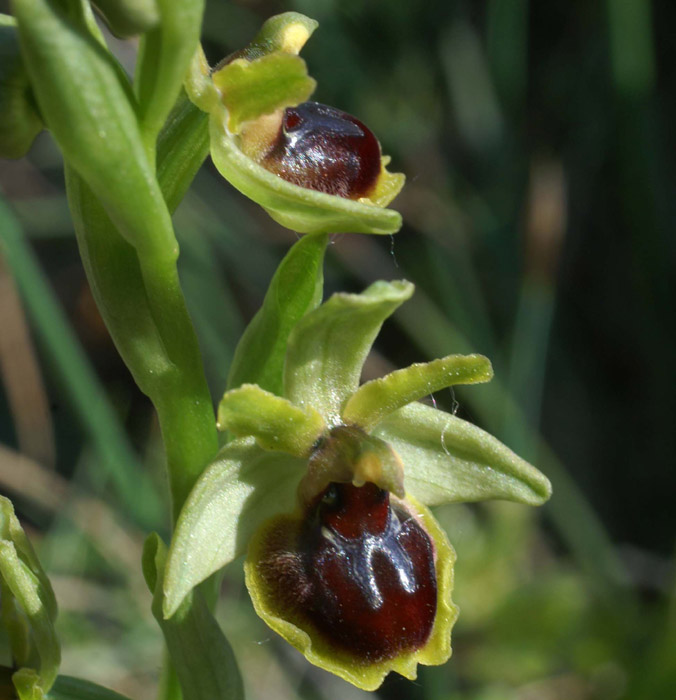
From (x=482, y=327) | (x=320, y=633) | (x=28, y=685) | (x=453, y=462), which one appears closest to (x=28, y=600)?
(x=28, y=685)

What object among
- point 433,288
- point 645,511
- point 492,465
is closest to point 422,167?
point 433,288

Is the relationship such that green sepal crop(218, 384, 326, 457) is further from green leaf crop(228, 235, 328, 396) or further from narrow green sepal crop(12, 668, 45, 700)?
narrow green sepal crop(12, 668, 45, 700)

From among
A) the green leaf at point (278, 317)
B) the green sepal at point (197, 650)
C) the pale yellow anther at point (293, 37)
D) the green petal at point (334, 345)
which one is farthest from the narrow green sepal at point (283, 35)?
the green sepal at point (197, 650)

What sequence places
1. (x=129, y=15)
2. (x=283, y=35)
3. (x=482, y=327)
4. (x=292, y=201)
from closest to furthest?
1. (x=129, y=15)
2. (x=292, y=201)
3. (x=283, y=35)
4. (x=482, y=327)

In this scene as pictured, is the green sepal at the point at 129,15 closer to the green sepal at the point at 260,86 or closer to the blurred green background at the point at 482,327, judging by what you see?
the green sepal at the point at 260,86

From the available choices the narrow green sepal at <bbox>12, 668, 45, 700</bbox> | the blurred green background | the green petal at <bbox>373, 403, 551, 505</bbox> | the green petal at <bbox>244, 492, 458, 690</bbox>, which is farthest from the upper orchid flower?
A: the blurred green background

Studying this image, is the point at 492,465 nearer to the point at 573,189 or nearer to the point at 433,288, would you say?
the point at 433,288

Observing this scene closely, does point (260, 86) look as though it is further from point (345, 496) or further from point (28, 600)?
point (28, 600)

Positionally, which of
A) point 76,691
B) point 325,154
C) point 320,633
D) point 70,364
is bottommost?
point 70,364
